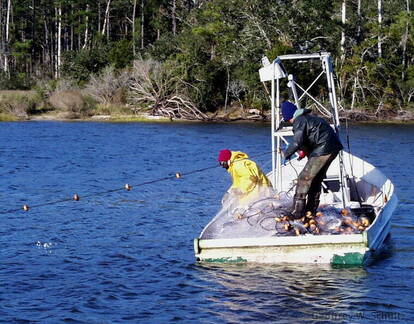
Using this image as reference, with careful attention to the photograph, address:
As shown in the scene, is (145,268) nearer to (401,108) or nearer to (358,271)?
(358,271)

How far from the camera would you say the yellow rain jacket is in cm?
1318

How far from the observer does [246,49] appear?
51375mm

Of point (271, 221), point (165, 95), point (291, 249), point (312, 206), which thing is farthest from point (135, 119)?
point (291, 249)

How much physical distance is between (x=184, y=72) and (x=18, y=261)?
1560 inches

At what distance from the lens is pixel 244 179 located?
13203mm

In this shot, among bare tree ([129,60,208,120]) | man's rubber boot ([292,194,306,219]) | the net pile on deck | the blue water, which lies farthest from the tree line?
man's rubber boot ([292,194,306,219])

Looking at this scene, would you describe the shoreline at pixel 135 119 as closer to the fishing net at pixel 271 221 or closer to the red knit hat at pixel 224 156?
the red knit hat at pixel 224 156

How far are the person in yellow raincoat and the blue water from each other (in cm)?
145

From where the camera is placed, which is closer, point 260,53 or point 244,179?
point 244,179

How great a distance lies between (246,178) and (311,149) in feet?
4.16

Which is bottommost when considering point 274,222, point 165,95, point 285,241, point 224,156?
point 285,241

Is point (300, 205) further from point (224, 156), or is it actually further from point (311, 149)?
point (224, 156)

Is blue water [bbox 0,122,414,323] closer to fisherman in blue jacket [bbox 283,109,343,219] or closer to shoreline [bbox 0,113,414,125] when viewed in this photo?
fisherman in blue jacket [bbox 283,109,343,219]

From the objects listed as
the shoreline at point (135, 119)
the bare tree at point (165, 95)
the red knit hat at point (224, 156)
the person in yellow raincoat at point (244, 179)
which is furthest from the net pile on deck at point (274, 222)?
the bare tree at point (165, 95)
